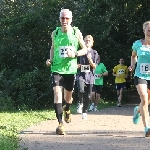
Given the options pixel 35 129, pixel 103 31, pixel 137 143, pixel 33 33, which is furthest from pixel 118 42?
pixel 137 143

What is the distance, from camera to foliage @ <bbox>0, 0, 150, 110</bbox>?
17219 millimetres

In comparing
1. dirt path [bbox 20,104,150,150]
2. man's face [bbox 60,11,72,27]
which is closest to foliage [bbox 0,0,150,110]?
dirt path [bbox 20,104,150,150]

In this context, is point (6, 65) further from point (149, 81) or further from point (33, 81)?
point (149, 81)

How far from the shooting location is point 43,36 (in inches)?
776

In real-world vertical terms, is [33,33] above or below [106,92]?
above

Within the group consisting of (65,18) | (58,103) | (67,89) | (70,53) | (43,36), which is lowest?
(58,103)

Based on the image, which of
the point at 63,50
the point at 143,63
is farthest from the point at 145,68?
the point at 63,50

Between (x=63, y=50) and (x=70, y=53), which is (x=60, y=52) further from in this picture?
(x=70, y=53)

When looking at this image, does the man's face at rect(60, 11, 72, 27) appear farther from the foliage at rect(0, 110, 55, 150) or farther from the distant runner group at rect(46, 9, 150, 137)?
the foliage at rect(0, 110, 55, 150)

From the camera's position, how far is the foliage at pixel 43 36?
17.2 meters

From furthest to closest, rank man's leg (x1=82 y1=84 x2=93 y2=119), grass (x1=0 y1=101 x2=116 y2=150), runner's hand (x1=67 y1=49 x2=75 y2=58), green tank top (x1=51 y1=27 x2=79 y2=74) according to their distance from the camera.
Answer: man's leg (x1=82 y1=84 x2=93 y2=119)
green tank top (x1=51 y1=27 x2=79 y2=74)
runner's hand (x1=67 y1=49 x2=75 y2=58)
grass (x1=0 y1=101 x2=116 y2=150)

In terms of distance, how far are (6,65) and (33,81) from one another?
2.74 m

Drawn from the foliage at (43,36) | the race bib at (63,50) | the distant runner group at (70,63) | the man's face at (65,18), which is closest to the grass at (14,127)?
the distant runner group at (70,63)

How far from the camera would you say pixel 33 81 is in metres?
17.2
